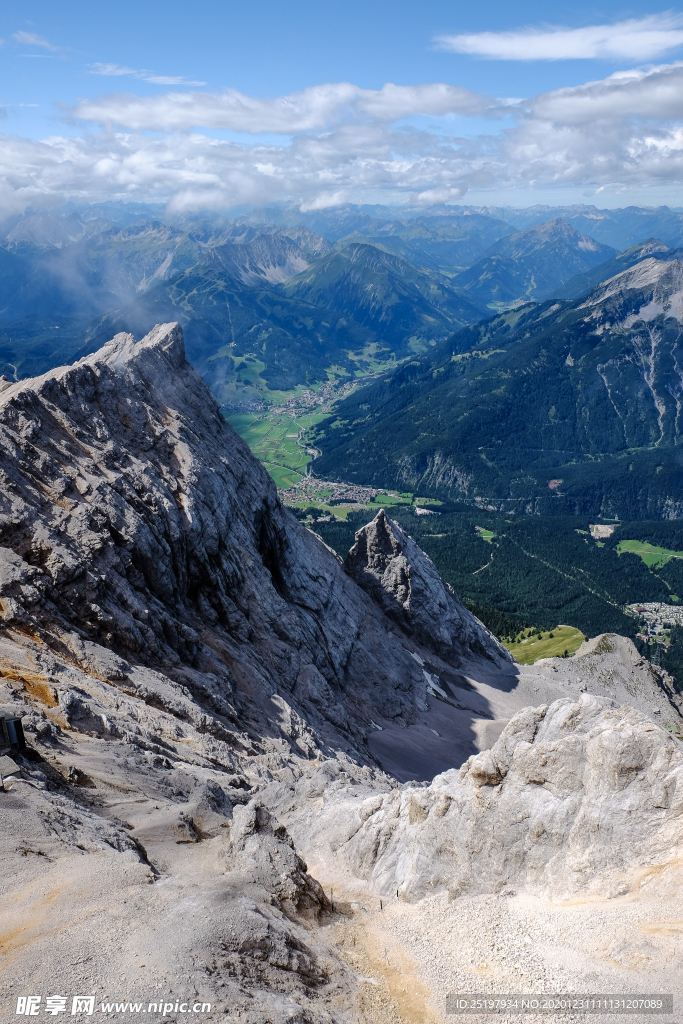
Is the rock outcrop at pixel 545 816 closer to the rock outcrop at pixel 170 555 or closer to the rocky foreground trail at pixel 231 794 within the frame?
the rocky foreground trail at pixel 231 794

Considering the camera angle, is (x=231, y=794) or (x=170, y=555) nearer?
(x=231, y=794)

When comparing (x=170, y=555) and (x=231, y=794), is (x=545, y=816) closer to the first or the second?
(x=231, y=794)

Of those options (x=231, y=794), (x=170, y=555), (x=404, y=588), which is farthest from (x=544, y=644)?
(x=231, y=794)

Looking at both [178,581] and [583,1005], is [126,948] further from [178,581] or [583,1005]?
[178,581]

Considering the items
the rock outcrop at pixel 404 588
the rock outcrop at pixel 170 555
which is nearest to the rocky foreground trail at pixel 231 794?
the rock outcrop at pixel 170 555

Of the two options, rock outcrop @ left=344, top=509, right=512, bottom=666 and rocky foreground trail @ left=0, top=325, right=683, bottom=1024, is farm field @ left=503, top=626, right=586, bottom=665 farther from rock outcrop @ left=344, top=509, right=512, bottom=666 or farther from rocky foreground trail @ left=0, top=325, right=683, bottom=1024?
rocky foreground trail @ left=0, top=325, right=683, bottom=1024
